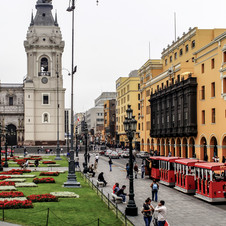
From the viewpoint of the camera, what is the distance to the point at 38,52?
350 ft

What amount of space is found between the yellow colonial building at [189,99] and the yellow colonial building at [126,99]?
20336 millimetres

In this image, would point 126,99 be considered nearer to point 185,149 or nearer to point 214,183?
point 185,149

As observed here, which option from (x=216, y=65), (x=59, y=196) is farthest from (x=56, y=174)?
(x=216, y=65)

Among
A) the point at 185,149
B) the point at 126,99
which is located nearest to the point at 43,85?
the point at 126,99

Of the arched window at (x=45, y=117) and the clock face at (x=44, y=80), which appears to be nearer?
the clock face at (x=44, y=80)

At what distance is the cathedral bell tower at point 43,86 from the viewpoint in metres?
106

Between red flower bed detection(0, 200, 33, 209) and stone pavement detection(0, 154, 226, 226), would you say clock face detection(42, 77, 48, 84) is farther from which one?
red flower bed detection(0, 200, 33, 209)

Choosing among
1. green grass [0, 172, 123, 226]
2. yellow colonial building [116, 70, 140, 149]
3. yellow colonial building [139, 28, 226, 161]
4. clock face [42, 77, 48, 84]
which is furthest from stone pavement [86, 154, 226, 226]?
clock face [42, 77, 48, 84]

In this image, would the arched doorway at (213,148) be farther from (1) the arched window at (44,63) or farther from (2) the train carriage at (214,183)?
(1) the arched window at (44,63)

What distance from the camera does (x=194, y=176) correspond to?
27844 mm

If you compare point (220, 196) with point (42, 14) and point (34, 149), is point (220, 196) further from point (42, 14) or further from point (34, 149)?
point (42, 14)

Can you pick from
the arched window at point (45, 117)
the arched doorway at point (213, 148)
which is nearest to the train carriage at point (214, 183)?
the arched doorway at point (213, 148)

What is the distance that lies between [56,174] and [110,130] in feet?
318

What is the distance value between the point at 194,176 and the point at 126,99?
79256mm
